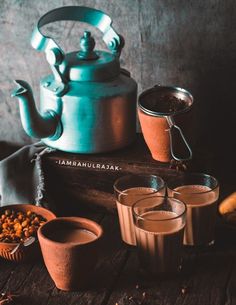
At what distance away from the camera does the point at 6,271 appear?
Result: 149 cm

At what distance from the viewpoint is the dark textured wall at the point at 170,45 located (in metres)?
1.88

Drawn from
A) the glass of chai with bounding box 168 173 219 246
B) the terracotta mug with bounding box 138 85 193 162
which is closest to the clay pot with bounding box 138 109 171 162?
the terracotta mug with bounding box 138 85 193 162

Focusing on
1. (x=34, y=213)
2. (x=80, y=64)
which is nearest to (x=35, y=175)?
(x=34, y=213)

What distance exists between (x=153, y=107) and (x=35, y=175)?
0.38 m

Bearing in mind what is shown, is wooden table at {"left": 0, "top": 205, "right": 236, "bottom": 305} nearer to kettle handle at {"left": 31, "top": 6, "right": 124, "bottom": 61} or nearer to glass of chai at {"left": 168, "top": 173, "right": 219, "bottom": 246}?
glass of chai at {"left": 168, "top": 173, "right": 219, "bottom": 246}

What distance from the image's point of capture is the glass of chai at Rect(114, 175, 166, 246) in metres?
1.53

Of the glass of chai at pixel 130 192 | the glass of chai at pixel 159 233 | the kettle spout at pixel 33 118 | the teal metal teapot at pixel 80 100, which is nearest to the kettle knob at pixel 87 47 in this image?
the teal metal teapot at pixel 80 100

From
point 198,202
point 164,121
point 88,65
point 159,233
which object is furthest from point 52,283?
point 88,65

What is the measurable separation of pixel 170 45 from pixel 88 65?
1.12ft

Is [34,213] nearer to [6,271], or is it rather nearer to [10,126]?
[6,271]

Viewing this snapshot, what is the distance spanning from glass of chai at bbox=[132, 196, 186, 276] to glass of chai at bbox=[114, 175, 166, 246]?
0.06 meters

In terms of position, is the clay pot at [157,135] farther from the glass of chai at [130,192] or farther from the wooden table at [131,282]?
the wooden table at [131,282]

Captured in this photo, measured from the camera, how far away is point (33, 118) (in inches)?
66.1

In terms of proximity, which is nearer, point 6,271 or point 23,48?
point 6,271
